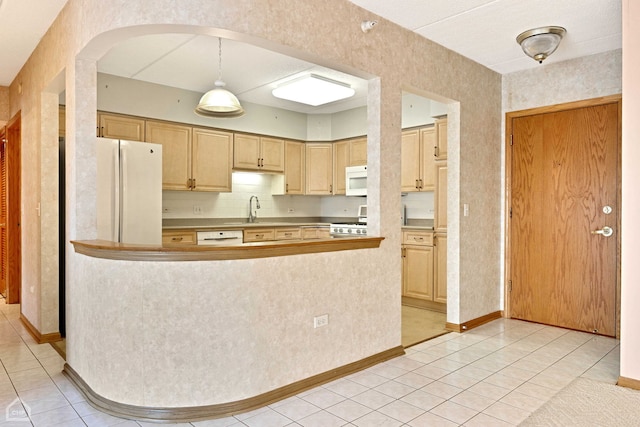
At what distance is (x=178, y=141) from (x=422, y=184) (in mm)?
3013

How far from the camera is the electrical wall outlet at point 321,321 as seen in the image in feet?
9.21

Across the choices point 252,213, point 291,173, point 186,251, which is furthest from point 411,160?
point 186,251

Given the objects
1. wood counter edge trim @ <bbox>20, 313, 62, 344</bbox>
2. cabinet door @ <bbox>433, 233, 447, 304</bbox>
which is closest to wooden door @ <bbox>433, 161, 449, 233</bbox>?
cabinet door @ <bbox>433, 233, 447, 304</bbox>

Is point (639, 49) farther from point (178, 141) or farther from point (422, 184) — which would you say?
point (178, 141)

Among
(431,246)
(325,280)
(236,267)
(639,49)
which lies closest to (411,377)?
(325,280)

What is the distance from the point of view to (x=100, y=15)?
2.52 meters

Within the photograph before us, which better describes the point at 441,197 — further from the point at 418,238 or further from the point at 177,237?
the point at 177,237

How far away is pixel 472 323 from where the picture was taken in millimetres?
4219

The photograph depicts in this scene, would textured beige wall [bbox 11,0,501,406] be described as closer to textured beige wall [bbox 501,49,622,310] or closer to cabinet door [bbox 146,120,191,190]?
textured beige wall [bbox 501,49,622,310]

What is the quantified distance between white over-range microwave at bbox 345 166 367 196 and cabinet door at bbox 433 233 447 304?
1533 millimetres

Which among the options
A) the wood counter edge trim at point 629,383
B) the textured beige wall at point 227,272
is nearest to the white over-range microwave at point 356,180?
the textured beige wall at point 227,272

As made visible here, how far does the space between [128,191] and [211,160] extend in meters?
1.79

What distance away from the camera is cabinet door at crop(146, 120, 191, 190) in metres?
4.99

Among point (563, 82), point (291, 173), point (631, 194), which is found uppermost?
point (563, 82)
